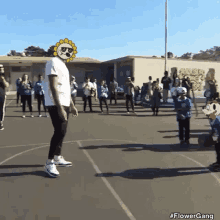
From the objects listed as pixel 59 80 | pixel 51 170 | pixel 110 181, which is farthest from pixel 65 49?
pixel 110 181

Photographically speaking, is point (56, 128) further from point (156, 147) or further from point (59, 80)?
point (156, 147)

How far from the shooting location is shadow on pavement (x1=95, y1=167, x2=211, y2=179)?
4.37m

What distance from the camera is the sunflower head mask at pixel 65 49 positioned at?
464cm

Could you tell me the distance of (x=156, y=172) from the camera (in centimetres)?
457

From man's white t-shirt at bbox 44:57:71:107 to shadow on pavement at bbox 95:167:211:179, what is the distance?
54.0 inches

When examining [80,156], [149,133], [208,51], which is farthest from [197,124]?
[208,51]

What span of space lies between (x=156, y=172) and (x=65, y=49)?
8.53 feet

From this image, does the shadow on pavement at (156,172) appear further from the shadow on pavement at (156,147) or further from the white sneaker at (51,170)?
the shadow on pavement at (156,147)

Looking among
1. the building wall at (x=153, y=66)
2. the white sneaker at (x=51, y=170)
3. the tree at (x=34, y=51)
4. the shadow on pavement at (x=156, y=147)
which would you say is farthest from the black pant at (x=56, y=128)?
the tree at (x=34, y=51)

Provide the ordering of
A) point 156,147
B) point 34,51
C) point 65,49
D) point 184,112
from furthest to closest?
point 34,51
point 184,112
point 156,147
point 65,49

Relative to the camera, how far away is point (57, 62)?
170 inches

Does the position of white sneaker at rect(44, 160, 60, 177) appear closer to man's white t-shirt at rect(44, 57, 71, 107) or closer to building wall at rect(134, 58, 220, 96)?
man's white t-shirt at rect(44, 57, 71, 107)

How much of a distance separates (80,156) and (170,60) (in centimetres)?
2596

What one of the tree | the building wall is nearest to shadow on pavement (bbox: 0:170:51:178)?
the building wall
